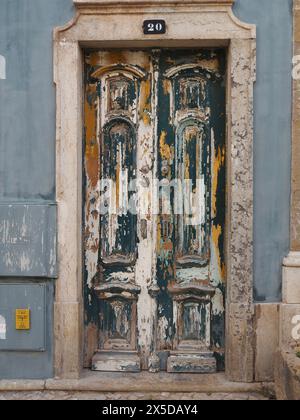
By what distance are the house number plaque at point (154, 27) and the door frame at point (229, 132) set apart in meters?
0.04

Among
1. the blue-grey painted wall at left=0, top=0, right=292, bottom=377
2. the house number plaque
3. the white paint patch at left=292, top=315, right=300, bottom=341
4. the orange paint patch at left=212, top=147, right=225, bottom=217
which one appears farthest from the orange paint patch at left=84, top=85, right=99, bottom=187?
the white paint patch at left=292, top=315, right=300, bottom=341

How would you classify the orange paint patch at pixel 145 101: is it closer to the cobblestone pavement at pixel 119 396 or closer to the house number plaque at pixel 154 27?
the house number plaque at pixel 154 27

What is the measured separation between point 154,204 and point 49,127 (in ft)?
3.63

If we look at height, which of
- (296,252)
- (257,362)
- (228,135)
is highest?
(228,135)

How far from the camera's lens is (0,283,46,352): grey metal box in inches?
201

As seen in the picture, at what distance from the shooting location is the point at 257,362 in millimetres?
5062

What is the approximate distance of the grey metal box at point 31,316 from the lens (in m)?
5.10

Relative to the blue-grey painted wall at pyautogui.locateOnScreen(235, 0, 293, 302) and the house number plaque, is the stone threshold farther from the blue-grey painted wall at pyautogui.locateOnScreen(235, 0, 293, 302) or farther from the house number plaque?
the house number plaque

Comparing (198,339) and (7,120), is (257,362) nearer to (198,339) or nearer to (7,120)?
(198,339)

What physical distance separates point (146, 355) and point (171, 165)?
1.67 m

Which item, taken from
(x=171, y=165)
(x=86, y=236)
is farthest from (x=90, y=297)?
(x=171, y=165)

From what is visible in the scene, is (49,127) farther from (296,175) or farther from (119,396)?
(119,396)

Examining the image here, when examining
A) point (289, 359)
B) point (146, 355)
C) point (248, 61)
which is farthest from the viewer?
point (146, 355)

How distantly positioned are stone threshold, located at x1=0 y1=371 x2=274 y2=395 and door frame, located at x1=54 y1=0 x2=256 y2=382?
0.08 metres
